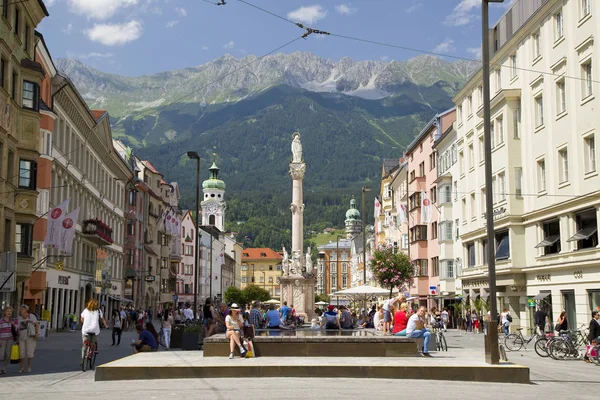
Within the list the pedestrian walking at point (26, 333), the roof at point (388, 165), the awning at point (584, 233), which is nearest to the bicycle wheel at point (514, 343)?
the awning at point (584, 233)

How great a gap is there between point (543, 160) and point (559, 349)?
13.6 m

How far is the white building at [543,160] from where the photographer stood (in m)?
32.3

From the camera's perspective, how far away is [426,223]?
66875 millimetres

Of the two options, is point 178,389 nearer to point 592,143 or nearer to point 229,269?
point 592,143

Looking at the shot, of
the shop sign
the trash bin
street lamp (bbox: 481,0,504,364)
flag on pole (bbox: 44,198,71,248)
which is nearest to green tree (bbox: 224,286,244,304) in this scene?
the shop sign

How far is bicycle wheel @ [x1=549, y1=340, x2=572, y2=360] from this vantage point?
26078mm

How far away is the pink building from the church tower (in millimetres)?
110537

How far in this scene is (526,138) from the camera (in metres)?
39.2

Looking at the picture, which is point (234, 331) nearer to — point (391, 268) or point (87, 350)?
point (87, 350)

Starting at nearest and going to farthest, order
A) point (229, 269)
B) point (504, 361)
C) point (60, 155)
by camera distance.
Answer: point (504, 361) < point (60, 155) < point (229, 269)

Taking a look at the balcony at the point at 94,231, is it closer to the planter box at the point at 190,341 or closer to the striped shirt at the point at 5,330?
the planter box at the point at 190,341

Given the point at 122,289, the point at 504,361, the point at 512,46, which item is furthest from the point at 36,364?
the point at 122,289

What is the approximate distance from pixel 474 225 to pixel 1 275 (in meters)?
29.4

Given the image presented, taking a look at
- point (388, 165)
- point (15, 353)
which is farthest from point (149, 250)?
point (15, 353)
